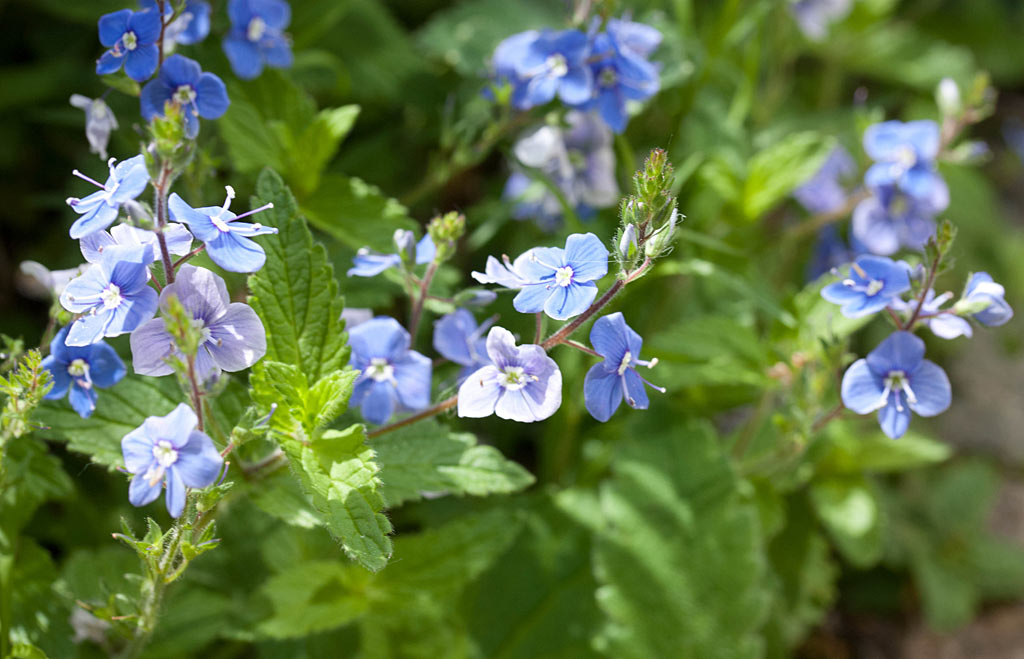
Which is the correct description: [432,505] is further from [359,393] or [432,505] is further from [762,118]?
[762,118]

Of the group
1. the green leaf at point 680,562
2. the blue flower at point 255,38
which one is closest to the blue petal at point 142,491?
the blue flower at point 255,38

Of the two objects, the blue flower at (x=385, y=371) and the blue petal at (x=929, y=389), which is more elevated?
the blue flower at (x=385, y=371)

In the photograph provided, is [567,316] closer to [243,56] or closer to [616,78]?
[616,78]

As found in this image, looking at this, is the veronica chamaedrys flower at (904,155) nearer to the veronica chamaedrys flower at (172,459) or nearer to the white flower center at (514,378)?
the white flower center at (514,378)

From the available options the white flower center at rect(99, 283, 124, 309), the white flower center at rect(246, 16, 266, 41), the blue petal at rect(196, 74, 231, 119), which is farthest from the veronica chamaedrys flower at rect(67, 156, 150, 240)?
the white flower center at rect(246, 16, 266, 41)

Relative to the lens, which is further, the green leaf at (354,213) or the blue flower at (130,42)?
the green leaf at (354,213)

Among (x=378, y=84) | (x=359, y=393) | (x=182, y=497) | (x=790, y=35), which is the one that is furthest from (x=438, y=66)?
(x=182, y=497)
